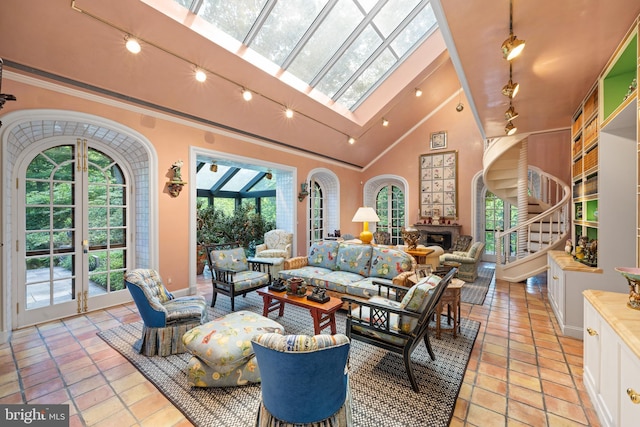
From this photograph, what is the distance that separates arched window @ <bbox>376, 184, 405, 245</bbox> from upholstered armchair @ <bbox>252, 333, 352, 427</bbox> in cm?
759

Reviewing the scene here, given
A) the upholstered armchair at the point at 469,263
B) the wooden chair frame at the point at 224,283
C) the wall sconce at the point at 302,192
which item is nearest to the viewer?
the wooden chair frame at the point at 224,283

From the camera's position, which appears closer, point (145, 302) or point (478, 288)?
point (145, 302)

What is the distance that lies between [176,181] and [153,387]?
2.96 metres

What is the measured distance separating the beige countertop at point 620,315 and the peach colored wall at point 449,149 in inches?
226

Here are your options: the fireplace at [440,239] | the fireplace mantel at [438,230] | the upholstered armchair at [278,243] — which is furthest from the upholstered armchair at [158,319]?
the fireplace at [440,239]

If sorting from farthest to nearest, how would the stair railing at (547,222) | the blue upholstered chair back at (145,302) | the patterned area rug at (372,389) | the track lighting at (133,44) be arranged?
the stair railing at (547,222), the track lighting at (133,44), the blue upholstered chair back at (145,302), the patterned area rug at (372,389)

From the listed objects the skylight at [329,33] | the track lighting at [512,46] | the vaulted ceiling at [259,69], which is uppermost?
the skylight at [329,33]

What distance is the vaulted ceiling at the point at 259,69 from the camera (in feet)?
6.68

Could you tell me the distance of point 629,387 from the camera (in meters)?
1.38

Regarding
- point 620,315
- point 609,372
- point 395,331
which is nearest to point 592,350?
point 609,372

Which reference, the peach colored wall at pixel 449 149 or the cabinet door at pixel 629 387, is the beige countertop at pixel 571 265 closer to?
the cabinet door at pixel 629 387

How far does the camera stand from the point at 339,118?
19.3ft

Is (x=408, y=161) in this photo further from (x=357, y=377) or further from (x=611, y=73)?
(x=357, y=377)

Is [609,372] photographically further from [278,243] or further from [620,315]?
[278,243]
